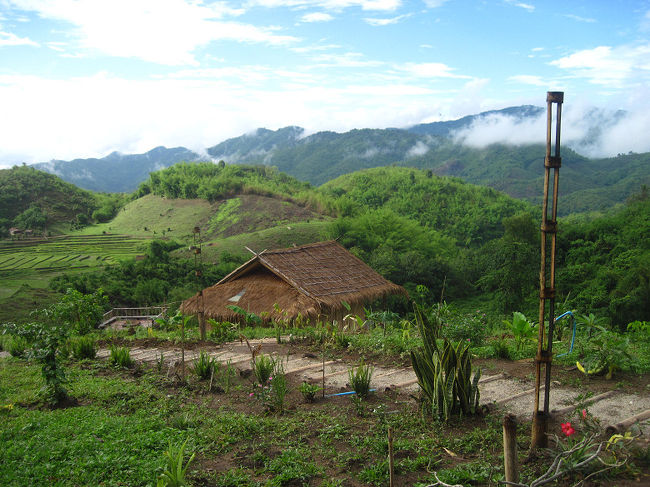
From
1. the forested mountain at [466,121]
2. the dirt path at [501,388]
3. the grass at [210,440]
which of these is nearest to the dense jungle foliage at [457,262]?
the dirt path at [501,388]

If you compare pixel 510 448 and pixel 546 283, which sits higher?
pixel 546 283

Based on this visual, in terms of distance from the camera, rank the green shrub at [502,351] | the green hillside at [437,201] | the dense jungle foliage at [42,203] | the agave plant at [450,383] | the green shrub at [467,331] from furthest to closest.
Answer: the green hillside at [437,201] → the dense jungle foliage at [42,203] → the green shrub at [467,331] → the green shrub at [502,351] → the agave plant at [450,383]

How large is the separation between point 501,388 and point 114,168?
387 ft

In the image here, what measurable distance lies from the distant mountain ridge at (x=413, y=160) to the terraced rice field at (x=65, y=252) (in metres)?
62.1

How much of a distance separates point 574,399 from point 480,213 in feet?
174

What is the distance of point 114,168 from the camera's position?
111m

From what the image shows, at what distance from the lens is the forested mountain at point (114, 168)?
94500 millimetres

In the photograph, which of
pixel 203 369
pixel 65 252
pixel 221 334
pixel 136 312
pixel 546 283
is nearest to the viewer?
pixel 546 283

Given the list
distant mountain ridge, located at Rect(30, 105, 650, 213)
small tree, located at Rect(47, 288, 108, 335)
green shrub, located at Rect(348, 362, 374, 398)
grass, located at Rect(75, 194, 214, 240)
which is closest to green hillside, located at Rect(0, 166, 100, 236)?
grass, located at Rect(75, 194, 214, 240)

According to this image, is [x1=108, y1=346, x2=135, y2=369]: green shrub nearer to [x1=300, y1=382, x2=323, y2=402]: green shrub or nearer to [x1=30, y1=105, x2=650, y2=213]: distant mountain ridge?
[x1=300, y1=382, x2=323, y2=402]: green shrub

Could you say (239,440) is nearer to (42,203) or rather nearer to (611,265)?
(611,265)

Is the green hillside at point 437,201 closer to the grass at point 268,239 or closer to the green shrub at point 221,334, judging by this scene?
the grass at point 268,239

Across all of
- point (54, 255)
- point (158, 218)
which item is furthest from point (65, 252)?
point (158, 218)

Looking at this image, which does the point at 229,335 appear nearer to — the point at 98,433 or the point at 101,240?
the point at 98,433
